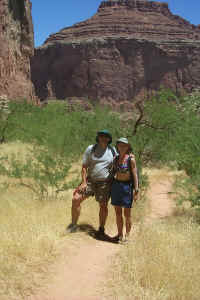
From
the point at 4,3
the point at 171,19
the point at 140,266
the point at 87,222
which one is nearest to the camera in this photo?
the point at 140,266

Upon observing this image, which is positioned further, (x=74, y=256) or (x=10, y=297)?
(x=74, y=256)

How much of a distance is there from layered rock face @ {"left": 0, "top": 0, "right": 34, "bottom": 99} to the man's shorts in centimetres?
2051

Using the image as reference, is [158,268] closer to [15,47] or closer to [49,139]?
[49,139]

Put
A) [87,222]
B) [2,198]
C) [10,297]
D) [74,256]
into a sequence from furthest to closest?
[2,198], [87,222], [74,256], [10,297]

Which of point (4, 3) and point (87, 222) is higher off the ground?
point (4, 3)

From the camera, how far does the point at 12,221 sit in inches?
230

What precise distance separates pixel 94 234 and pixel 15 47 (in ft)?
77.9

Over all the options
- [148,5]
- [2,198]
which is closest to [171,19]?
[148,5]

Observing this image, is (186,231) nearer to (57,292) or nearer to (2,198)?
(57,292)

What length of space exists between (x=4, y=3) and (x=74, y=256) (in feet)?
82.2

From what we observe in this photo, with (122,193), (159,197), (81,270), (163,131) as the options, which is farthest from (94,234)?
(163,131)

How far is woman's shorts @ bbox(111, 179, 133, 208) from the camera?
5.29 meters

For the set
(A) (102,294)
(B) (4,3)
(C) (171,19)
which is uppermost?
(C) (171,19)

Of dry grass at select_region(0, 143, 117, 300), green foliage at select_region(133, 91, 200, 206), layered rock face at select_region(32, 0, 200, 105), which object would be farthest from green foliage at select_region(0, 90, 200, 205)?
layered rock face at select_region(32, 0, 200, 105)
